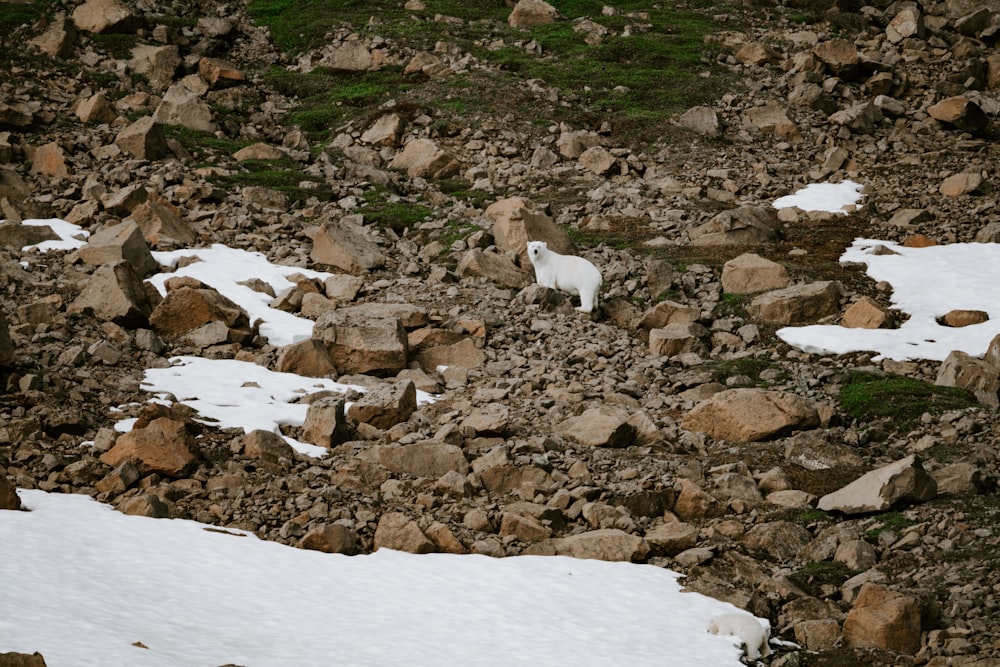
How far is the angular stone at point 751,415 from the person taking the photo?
16078mm

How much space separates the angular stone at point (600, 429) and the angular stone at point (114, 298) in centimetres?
863

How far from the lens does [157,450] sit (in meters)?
13.9

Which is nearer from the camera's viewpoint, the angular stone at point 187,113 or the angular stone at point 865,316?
the angular stone at point 865,316

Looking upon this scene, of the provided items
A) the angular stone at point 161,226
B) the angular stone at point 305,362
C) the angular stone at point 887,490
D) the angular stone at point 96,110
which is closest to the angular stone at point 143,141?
the angular stone at point 96,110

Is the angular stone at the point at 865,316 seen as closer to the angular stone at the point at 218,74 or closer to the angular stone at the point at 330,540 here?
the angular stone at the point at 330,540

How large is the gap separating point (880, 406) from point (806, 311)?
164 inches

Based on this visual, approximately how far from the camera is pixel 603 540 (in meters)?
12.9

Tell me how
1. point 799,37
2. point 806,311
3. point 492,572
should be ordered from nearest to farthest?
point 492,572, point 806,311, point 799,37

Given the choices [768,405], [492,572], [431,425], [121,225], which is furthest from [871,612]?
[121,225]

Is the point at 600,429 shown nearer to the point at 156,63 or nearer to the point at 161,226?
the point at 161,226

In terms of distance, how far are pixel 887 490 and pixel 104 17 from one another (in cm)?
3224

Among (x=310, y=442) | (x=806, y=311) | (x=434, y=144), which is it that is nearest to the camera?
(x=310, y=442)

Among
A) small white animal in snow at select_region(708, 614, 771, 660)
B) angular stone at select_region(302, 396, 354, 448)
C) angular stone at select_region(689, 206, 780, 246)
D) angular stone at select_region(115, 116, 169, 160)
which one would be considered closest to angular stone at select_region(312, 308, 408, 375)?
angular stone at select_region(302, 396, 354, 448)

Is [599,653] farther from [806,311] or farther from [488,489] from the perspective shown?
[806,311]
